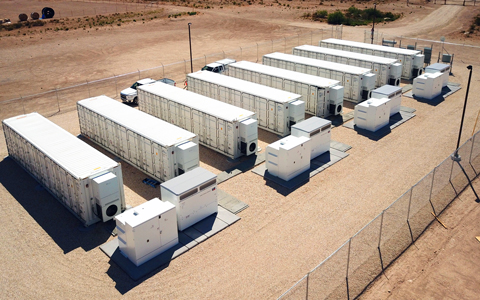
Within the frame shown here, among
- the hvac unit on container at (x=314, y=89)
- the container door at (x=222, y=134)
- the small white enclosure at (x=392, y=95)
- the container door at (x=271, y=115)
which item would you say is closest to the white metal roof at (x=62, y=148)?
the container door at (x=222, y=134)

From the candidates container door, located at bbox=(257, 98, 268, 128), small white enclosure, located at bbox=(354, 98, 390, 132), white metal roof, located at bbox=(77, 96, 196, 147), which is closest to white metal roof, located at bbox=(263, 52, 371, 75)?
small white enclosure, located at bbox=(354, 98, 390, 132)

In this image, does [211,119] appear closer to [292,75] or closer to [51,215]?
[292,75]

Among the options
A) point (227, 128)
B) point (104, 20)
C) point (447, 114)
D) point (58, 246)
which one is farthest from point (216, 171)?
point (104, 20)

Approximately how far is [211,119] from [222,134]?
1326mm

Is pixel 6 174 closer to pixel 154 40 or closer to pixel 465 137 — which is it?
pixel 465 137

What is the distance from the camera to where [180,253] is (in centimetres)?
2088

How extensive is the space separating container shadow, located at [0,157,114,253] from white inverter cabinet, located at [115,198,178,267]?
2422 mm

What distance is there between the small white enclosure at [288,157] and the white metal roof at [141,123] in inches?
199

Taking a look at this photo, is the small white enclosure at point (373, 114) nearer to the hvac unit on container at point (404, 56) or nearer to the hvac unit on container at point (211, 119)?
the hvac unit on container at point (211, 119)

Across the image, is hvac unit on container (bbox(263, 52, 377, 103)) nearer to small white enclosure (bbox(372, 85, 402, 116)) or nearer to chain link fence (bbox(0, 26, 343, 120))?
small white enclosure (bbox(372, 85, 402, 116))

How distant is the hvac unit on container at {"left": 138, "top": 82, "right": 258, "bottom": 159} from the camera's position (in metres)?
29.4

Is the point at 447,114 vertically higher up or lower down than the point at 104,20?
lower down

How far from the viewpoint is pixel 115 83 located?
47.0 m

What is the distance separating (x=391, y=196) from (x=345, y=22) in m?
57.5
